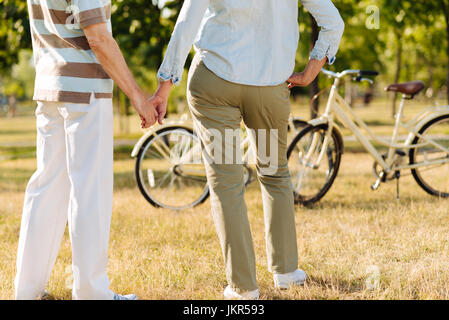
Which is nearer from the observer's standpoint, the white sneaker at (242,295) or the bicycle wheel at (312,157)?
the white sneaker at (242,295)

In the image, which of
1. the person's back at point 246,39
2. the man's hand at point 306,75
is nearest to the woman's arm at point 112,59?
the person's back at point 246,39

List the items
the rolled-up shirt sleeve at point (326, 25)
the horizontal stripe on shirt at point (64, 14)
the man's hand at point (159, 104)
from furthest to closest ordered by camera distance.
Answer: the rolled-up shirt sleeve at point (326, 25)
the man's hand at point (159, 104)
the horizontal stripe on shirt at point (64, 14)

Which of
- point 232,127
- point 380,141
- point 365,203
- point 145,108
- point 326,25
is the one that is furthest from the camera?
point 380,141

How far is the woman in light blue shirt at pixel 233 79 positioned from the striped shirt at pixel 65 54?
0.39m

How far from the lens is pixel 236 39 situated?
2.85 meters

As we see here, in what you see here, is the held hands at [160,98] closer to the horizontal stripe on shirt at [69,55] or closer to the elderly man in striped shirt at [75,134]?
the elderly man in striped shirt at [75,134]

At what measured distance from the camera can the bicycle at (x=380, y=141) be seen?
216 inches

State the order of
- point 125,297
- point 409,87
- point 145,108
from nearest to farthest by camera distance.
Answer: point 145,108
point 125,297
point 409,87

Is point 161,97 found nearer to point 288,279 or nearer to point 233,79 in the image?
point 233,79

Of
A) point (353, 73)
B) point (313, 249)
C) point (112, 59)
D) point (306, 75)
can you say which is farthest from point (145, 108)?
point (353, 73)

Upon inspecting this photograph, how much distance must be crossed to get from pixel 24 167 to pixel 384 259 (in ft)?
27.4

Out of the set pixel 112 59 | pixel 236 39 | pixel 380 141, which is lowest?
pixel 380 141

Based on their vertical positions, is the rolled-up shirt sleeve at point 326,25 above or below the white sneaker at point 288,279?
above

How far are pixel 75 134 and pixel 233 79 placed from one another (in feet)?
2.76
